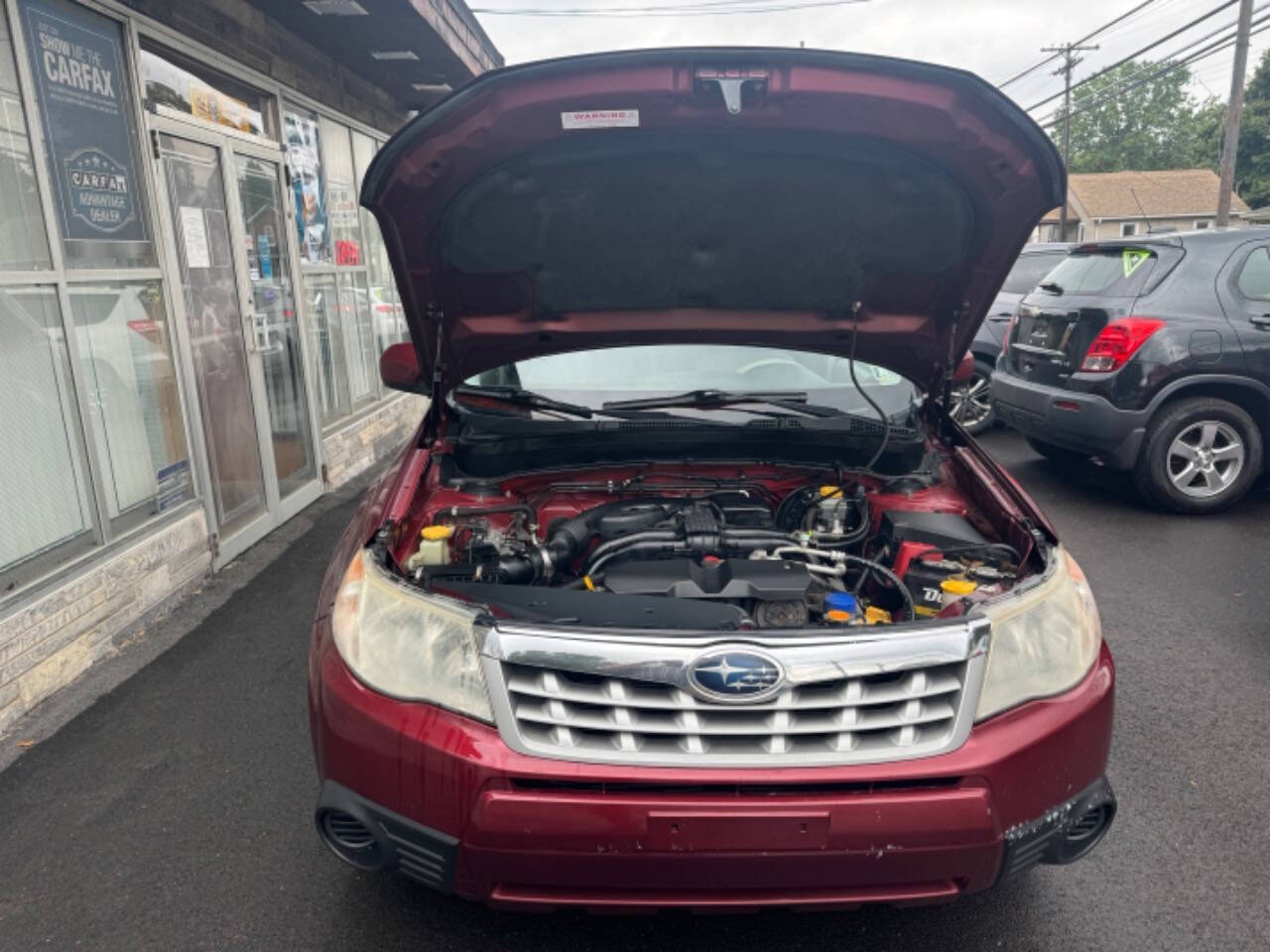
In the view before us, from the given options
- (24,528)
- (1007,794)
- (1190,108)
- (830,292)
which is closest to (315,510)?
(24,528)

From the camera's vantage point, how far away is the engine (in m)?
2.23

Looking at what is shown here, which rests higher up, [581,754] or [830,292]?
[830,292]

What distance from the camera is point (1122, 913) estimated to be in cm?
236

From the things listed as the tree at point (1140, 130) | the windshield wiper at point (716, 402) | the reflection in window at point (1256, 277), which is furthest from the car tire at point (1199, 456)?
the tree at point (1140, 130)

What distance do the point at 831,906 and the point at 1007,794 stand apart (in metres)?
0.43

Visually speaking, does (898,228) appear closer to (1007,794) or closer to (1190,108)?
(1007,794)

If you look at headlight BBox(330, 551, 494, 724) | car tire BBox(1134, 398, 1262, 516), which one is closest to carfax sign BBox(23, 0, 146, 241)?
headlight BBox(330, 551, 494, 724)

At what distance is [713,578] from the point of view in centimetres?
243

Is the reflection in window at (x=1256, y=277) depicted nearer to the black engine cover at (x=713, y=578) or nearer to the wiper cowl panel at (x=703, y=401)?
the wiper cowl panel at (x=703, y=401)

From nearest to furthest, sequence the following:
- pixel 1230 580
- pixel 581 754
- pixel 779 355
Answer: pixel 581 754, pixel 779 355, pixel 1230 580

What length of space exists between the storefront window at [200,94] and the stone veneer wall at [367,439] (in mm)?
2270

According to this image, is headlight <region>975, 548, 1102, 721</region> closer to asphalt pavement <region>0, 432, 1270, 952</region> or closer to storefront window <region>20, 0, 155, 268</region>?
asphalt pavement <region>0, 432, 1270, 952</region>

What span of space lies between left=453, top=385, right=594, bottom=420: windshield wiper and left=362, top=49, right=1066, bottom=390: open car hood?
144 millimetres

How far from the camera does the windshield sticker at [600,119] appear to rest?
2328mm
